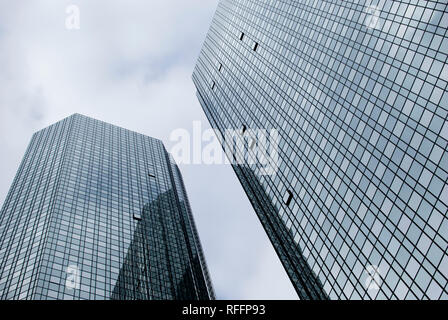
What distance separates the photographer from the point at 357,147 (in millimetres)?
55719

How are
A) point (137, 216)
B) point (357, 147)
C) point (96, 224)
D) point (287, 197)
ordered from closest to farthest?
point (357, 147)
point (287, 197)
point (96, 224)
point (137, 216)

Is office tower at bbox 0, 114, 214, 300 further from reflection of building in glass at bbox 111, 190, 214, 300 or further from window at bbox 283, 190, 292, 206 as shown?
window at bbox 283, 190, 292, 206

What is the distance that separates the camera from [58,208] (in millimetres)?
105688

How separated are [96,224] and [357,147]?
6964cm

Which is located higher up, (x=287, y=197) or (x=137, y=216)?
(x=287, y=197)

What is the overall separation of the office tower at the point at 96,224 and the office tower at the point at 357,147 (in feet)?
106

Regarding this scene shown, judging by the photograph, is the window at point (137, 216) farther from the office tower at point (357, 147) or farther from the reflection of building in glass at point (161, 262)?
the office tower at point (357, 147)

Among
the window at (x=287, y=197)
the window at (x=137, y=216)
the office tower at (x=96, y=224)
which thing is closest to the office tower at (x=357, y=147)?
the window at (x=287, y=197)

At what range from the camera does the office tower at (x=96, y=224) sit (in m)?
87.2

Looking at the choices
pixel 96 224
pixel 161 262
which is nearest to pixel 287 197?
pixel 96 224

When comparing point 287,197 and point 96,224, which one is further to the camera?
point 96,224

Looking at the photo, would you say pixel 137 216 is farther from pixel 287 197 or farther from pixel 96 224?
pixel 287 197

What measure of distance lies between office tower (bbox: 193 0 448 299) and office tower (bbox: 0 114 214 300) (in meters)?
32.2

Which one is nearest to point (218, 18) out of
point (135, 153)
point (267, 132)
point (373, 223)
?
point (135, 153)
